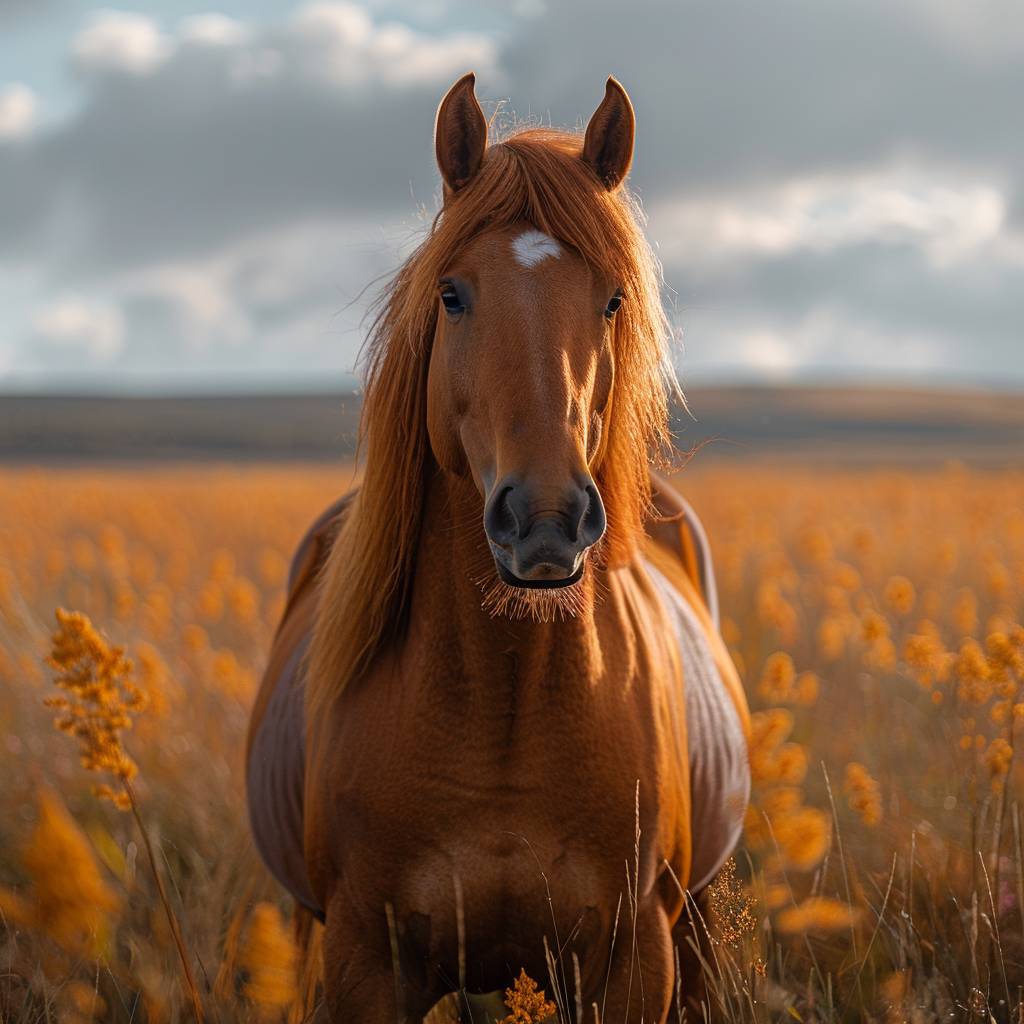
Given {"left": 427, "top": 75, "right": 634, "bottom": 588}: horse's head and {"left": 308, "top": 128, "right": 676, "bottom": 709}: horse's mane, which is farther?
{"left": 308, "top": 128, "right": 676, "bottom": 709}: horse's mane

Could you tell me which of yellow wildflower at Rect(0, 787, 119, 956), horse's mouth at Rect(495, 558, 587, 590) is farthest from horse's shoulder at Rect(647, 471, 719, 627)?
yellow wildflower at Rect(0, 787, 119, 956)

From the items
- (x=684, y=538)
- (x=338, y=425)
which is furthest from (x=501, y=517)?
(x=338, y=425)

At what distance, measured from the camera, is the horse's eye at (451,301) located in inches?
91.6

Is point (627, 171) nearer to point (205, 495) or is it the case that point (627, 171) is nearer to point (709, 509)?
point (709, 509)

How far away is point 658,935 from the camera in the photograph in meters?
2.47

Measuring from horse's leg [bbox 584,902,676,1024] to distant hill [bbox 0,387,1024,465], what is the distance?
6742cm

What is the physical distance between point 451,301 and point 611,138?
604 mm

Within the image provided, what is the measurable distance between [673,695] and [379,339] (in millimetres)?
1152

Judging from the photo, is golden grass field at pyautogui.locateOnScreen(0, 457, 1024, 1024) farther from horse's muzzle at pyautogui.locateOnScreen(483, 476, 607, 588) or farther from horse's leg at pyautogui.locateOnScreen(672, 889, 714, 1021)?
A: horse's muzzle at pyautogui.locateOnScreen(483, 476, 607, 588)

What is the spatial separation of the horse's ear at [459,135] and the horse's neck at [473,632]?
2.32ft

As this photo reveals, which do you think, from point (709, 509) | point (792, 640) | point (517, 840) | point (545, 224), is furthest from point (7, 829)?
point (709, 509)

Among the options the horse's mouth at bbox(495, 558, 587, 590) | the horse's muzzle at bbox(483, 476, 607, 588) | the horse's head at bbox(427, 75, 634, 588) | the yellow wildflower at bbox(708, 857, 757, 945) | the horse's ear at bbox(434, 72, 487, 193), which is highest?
the horse's ear at bbox(434, 72, 487, 193)

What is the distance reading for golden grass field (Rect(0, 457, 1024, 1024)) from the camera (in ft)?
9.35

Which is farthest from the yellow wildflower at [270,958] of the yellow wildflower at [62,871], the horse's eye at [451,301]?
the horse's eye at [451,301]
